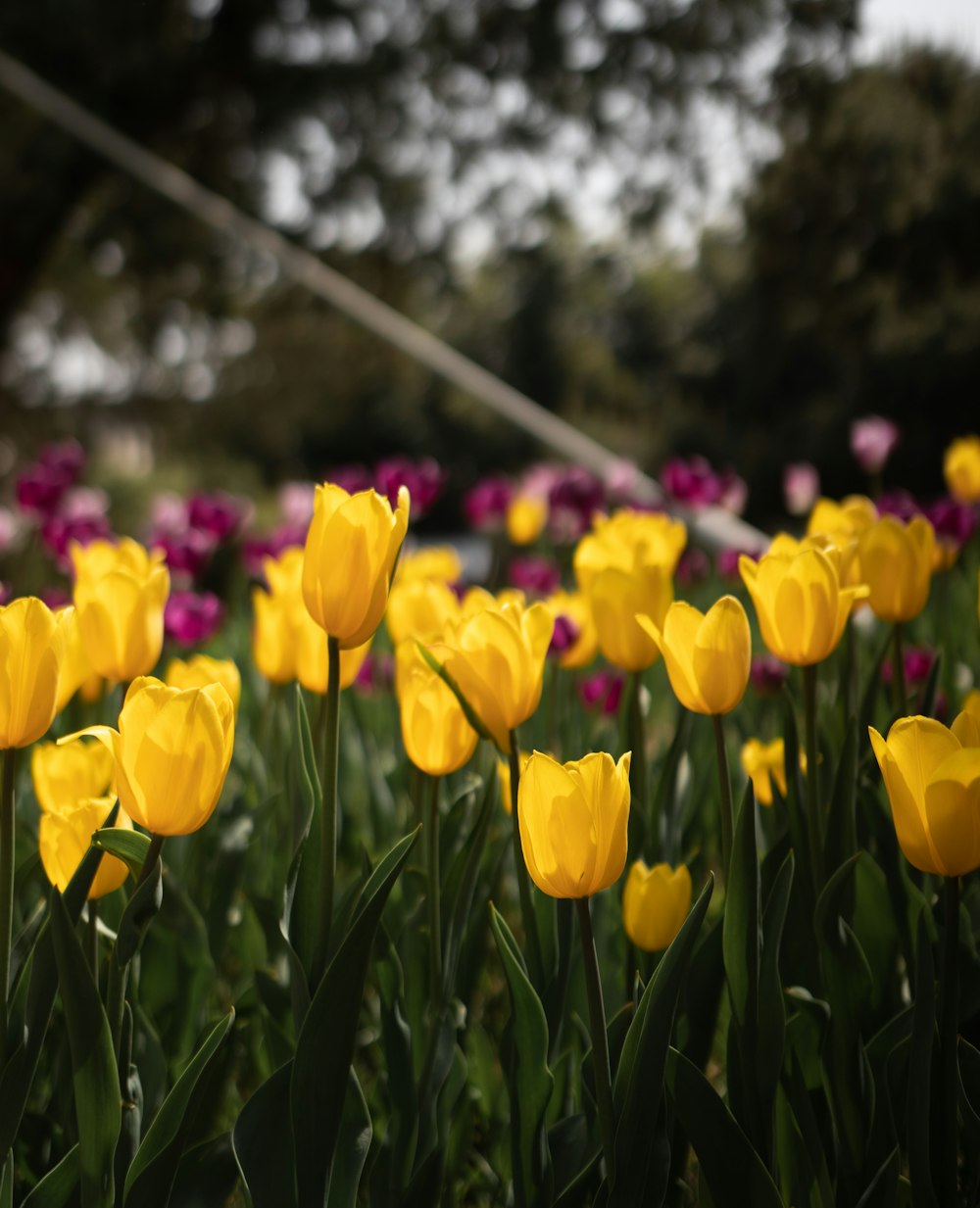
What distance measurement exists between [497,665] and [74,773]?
0.41 meters

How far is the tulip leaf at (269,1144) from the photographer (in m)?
0.87

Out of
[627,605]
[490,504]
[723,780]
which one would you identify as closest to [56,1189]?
[723,780]

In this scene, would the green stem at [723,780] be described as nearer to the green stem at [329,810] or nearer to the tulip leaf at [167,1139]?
the green stem at [329,810]

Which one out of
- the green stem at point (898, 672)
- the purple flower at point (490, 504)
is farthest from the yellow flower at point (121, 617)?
the purple flower at point (490, 504)

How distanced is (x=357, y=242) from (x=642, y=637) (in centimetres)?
919

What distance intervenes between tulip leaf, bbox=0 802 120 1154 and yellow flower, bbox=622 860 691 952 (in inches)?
17.8

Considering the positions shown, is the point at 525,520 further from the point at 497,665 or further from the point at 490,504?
the point at 497,665

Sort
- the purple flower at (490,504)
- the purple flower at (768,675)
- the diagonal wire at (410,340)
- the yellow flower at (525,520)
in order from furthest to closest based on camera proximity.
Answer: the diagonal wire at (410,340) < the purple flower at (490,504) < the yellow flower at (525,520) < the purple flower at (768,675)

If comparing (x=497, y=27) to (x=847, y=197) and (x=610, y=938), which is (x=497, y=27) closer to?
(x=847, y=197)

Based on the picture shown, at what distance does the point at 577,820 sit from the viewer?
0.81 m

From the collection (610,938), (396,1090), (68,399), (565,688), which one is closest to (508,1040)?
(396,1090)

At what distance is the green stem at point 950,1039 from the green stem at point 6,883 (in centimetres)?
67

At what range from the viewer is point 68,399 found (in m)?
11.2

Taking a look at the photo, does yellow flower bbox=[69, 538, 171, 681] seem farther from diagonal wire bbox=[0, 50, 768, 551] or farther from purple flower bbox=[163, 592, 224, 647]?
diagonal wire bbox=[0, 50, 768, 551]
